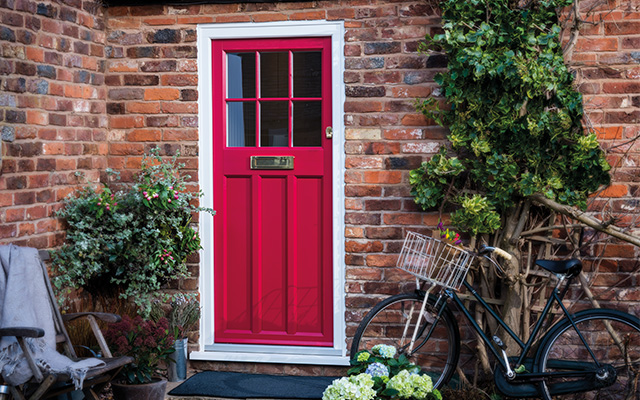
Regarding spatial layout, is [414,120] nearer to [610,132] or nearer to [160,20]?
[610,132]

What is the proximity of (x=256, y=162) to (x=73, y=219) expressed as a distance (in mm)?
1300

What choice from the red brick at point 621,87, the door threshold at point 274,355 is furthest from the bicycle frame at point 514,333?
the red brick at point 621,87

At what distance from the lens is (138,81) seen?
5.26 m

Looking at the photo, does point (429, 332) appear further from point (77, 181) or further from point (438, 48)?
point (77, 181)

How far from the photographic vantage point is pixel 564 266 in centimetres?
426

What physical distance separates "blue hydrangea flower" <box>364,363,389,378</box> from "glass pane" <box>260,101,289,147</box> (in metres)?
1.92

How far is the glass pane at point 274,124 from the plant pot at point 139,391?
1.84m

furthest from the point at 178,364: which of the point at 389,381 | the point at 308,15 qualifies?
the point at 308,15

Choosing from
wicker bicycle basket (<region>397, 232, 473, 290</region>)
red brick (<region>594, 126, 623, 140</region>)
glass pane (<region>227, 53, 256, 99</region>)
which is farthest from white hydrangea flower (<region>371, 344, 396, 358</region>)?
glass pane (<region>227, 53, 256, 99</region>)

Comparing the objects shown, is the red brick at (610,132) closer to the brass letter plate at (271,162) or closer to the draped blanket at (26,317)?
the brass letter plate at (271,162)

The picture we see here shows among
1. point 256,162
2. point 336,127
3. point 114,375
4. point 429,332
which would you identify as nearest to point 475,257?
point 429,332

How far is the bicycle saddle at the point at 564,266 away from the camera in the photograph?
424cm

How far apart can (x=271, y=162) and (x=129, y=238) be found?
1.11 meters

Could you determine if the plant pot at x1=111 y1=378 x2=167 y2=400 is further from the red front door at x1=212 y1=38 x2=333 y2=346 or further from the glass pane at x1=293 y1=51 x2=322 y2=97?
the glass pane at x1=293 y1=51 x2=322 y2=97
